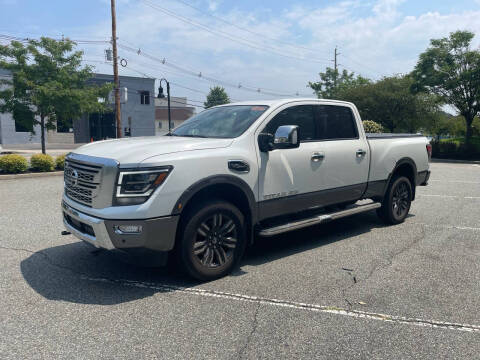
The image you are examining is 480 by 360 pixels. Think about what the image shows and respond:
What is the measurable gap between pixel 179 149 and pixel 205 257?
3.88 feet

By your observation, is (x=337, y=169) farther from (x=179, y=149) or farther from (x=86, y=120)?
(x=86, y=120)

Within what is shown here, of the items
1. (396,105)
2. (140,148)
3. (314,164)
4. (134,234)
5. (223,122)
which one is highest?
(396,105)

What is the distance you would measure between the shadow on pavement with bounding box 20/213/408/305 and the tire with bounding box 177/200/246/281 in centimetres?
23

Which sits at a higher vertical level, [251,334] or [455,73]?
[455,73]

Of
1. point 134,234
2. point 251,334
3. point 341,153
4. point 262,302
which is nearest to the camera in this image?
point 251,334

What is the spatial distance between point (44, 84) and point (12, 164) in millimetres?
7028

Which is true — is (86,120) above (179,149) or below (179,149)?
above

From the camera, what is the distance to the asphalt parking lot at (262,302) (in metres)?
2.98

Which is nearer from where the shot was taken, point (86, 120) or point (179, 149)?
point (179, 149)

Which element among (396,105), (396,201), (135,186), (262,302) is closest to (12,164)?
(135,186)

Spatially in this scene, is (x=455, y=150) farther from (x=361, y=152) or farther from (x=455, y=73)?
(x=361, y=152)

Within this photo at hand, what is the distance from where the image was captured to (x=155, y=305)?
366 centimetres

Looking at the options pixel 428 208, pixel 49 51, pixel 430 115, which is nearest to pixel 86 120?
pixel 49 51

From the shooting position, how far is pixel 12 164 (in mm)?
12812
